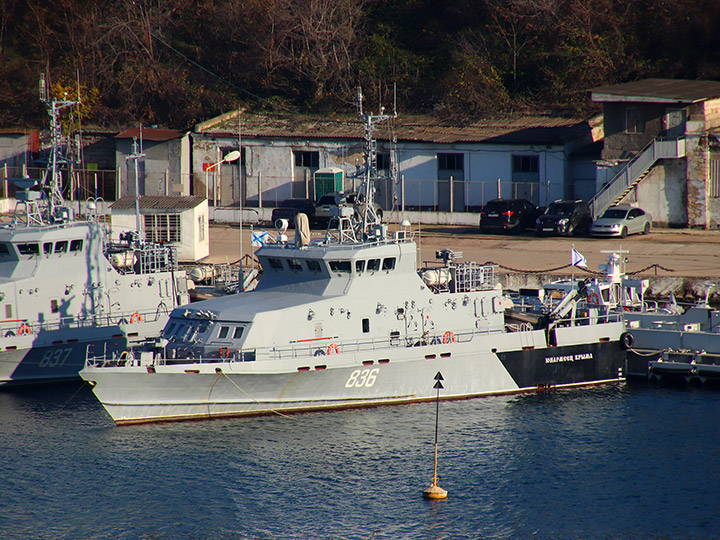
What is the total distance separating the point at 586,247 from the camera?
52844 mm

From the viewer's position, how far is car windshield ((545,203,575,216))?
56.6m

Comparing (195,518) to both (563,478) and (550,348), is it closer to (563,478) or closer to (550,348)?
(563,478)

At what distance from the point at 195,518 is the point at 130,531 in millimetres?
1610

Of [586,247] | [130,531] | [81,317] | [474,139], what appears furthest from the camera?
[474,139]

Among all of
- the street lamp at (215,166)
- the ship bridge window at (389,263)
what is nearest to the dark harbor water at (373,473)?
the ship bridge window at (389,263)

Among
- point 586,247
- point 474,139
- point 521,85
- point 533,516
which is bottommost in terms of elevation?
point 533,516

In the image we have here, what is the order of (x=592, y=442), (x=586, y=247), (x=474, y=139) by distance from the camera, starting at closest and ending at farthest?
(x=592, y=442)
(x=586, y=247)
(x=474, y=139)

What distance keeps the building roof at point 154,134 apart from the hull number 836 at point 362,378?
39197 millimetres

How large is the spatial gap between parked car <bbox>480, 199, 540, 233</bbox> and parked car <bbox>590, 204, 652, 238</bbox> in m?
4.27

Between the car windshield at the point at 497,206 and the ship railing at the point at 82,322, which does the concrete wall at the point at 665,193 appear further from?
the ship railing at the point at 82,322

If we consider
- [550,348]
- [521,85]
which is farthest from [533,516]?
[521,85]

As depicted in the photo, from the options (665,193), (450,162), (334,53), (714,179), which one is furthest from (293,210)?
(714,179)

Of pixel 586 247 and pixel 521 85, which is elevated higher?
pixel 521 85

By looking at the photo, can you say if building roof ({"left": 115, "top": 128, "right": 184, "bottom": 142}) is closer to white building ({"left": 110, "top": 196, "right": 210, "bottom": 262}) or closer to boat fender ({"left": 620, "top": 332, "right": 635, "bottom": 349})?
white building ({"left": 110, "top": 196, "right": 210, "bottom": 262})
